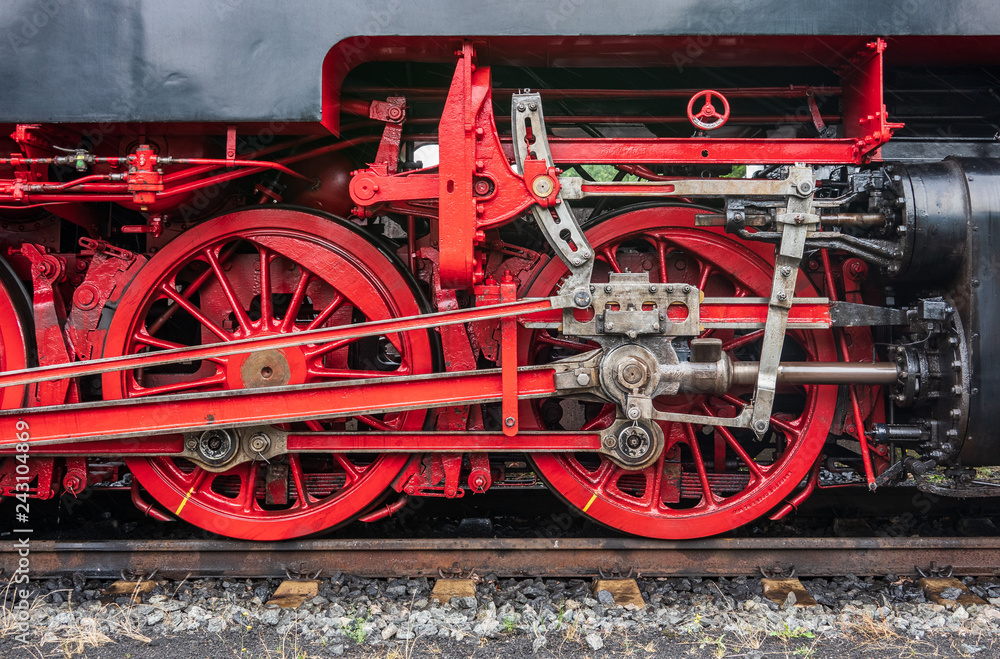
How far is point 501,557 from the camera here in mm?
2943

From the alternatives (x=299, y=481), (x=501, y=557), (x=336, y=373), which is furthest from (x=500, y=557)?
(x=336, y=373)

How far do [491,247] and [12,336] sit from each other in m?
2.45

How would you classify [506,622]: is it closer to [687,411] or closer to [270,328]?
[687,411]

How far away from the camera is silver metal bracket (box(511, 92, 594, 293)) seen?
2.50 m

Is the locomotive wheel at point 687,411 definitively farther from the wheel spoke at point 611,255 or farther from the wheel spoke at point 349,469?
the wheel spoke at point 349,469

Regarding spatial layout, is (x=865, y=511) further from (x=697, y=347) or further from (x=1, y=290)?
(x=1, y=290)

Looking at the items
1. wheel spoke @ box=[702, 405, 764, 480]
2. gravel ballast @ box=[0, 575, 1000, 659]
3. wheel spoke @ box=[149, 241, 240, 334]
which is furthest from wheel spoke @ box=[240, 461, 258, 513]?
wheel spoke @ box=[702, 405, 764, 480]

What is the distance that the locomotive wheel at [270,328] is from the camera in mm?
2936

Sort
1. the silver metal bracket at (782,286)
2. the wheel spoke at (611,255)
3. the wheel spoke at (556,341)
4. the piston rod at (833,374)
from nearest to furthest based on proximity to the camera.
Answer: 1. the silver metal bracket at (782,286)
2. the piston rod at (833,374)
3. the wheel spoke at (611,255)
4. the wheel spoke at (556,341)

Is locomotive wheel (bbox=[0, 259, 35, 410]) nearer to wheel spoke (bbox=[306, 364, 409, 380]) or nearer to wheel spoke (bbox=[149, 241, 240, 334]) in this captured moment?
wheel spoke (bbox=[149, 241, 240, 334])

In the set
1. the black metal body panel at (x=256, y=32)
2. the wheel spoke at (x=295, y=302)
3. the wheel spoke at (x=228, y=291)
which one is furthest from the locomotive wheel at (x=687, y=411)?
the wheel spoke at (x=228, y=291)

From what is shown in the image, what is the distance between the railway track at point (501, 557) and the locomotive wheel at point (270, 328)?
0.15 m

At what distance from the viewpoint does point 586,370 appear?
105 inches

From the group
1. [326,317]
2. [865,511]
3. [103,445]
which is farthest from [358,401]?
[865,511]
